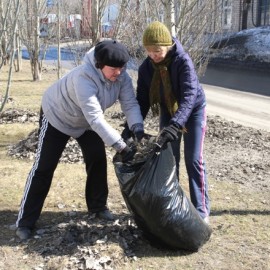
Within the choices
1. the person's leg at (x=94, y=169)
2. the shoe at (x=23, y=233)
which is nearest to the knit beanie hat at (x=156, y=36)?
the person's leg at (x=94, y=169)

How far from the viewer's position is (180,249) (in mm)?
3385

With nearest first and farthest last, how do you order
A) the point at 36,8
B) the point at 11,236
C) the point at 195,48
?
1. the point at 11,236
2. the point at 195,48
3. the point at 36,8

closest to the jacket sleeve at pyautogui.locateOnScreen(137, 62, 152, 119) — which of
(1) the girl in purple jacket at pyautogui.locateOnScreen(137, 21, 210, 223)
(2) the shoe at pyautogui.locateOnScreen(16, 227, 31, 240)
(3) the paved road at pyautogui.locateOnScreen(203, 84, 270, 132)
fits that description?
(1) the girl in purple jacket at pyautogui.locateOnScreen(137, 21, 210, 223)

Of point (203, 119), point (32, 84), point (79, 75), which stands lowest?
point (32, 84)

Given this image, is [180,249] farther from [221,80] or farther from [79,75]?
[221,80]

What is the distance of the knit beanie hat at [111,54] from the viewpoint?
3.16 m

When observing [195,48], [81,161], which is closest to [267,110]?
[195,48]

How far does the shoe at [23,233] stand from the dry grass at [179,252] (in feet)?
0.21

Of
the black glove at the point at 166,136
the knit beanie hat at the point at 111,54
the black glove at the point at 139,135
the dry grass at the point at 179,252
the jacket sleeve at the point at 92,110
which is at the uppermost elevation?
the knit beanie hat at the point at 111,54

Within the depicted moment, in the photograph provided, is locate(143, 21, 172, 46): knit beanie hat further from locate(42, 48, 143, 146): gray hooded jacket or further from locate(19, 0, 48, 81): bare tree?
locate(19, 0, 48, 81): bare tree

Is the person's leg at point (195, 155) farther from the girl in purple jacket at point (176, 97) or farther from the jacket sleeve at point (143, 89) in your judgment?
the jacket sleeve at point (143, 89)

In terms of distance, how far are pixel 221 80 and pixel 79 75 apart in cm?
1267

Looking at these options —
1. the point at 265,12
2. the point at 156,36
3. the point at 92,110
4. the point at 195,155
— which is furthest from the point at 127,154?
the point at 265,12

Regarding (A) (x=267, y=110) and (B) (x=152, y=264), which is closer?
(B) (x=152, y=264)
